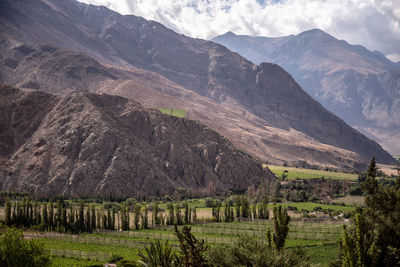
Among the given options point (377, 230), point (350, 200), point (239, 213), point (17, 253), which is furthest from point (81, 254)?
point (350, 200)

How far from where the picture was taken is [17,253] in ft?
106

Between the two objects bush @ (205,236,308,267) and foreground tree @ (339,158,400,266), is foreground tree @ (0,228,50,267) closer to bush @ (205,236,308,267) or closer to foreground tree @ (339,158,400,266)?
bush @ (205,236,308,267)

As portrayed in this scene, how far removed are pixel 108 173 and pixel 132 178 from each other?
642 cm

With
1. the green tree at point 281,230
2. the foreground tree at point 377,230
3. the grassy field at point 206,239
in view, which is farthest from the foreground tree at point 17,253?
the foreground tree at point 377,230

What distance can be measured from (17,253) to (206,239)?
2986 centimetres

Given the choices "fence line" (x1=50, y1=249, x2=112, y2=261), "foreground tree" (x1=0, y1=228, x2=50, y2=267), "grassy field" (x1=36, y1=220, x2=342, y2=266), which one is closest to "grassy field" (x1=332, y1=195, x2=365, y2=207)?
"grassy field" (x1=36, y1=220, x2=342, y2=266)

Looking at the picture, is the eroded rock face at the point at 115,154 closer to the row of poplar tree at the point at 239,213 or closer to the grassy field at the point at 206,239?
the row of poplar tree at the point at 239,213

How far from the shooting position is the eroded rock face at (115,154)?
98.8m

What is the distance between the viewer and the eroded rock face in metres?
98.8

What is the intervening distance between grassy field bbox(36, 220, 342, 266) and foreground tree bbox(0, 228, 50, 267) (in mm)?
12510

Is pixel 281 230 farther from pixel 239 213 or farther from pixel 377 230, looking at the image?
pixel 239 213

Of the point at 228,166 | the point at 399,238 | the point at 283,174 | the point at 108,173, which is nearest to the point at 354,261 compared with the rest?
the point at 399,238

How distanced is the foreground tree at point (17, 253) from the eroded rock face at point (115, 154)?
6322cm

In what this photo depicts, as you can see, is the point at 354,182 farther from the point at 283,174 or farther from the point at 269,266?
the point at 269,266
